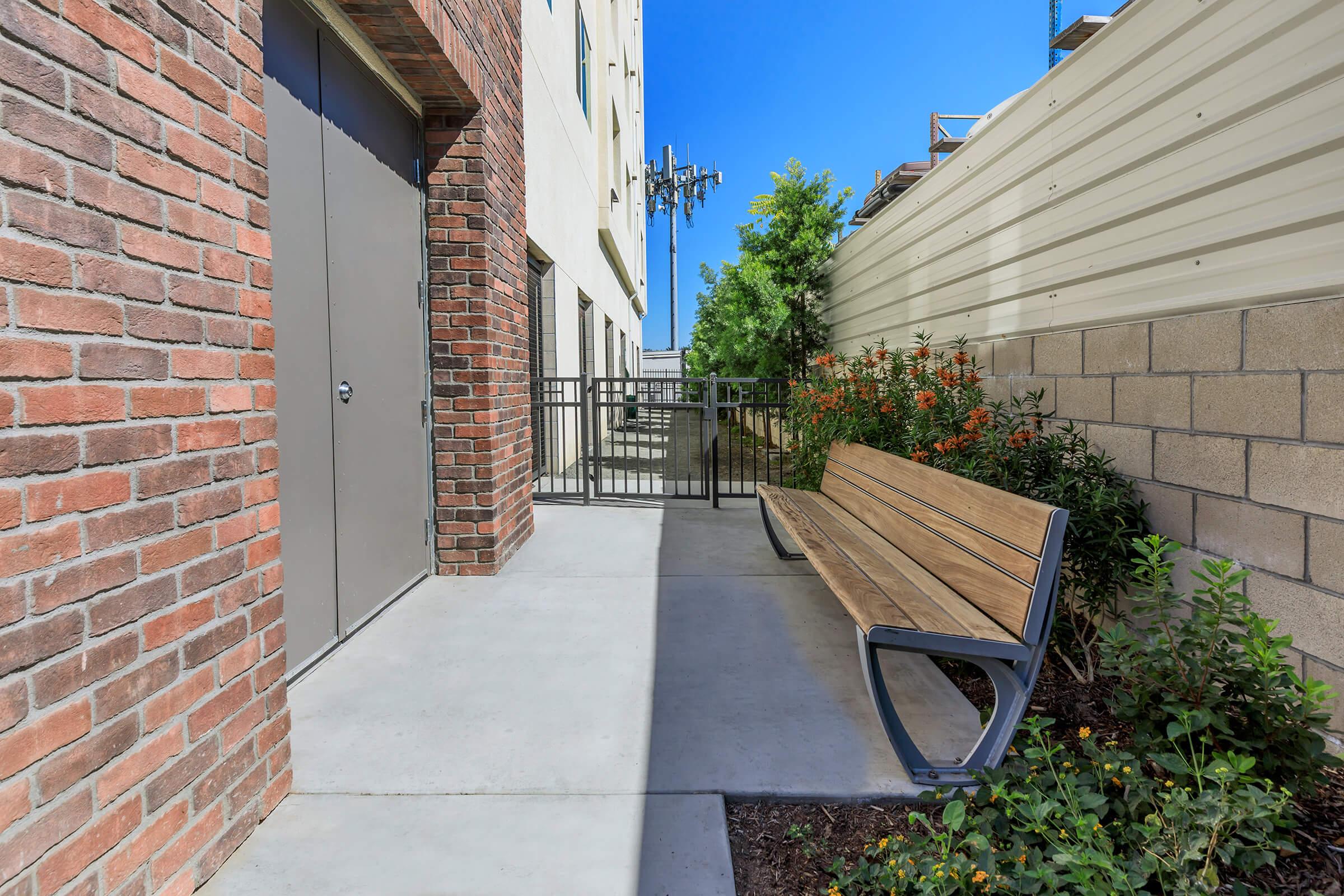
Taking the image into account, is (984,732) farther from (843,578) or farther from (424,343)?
(424,343)

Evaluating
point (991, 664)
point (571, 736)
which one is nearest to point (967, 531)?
point (991, 664)

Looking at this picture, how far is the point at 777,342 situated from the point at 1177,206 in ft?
28.1

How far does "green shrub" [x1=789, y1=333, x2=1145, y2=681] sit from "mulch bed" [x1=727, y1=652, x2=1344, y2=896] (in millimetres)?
1068

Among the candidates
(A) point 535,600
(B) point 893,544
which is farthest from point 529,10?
(B) point 893,544

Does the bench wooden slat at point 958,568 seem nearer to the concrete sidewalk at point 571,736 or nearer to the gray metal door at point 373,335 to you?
the concrete sidewalk at point 571,736

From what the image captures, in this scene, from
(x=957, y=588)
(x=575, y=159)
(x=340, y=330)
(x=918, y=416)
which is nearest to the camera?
(x=957, y=588)

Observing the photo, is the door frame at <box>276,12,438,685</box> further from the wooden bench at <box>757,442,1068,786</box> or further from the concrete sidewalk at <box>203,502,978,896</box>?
the wooden bench at <box>757,442,1068,786</box>

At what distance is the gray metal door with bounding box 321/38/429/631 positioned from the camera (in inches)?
132

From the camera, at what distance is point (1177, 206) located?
9.67ft

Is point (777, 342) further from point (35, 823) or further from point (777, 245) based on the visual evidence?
point (35, 823)

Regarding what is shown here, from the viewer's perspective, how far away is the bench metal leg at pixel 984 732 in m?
2.28

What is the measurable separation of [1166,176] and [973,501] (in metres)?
1.71

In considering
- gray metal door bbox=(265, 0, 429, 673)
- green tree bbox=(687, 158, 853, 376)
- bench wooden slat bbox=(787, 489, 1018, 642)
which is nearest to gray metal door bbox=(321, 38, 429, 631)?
gray metal door bbox=(265, 0, 429, 673)

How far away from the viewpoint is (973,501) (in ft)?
9.09
